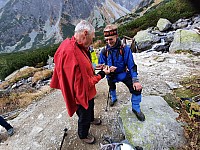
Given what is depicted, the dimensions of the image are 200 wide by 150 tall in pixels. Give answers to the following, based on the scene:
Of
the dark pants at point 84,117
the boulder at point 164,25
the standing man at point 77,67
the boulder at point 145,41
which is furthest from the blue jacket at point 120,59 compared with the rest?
the boulder at point 164,25

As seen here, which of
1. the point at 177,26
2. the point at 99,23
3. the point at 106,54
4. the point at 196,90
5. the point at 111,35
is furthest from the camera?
the point at 99,23

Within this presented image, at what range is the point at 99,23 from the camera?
182m

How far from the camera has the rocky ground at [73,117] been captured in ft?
14.8

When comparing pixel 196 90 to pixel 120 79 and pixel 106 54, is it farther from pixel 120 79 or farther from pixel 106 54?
pixel 106 54

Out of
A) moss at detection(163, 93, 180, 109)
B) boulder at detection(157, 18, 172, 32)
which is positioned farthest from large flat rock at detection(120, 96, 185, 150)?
boulder at detection(157, 18, 172, 32)

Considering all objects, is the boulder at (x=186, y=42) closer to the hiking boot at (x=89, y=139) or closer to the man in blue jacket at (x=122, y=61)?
the man in blue jacket at (x=122, y=61)

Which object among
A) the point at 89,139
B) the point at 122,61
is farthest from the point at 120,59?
the point at 89,139

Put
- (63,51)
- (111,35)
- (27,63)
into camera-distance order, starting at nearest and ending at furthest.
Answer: (63,51) < (111,35) < (27,63)

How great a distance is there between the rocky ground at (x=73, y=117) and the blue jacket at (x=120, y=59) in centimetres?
142

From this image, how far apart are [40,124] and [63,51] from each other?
3.18 meters

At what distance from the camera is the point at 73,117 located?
525 centimetres

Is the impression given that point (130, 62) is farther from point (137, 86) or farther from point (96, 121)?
point (96, 121)

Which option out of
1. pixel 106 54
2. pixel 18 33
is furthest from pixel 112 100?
pixel 18 33

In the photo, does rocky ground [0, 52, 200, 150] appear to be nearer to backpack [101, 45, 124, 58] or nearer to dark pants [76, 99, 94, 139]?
dark pants [76, 99, 94, 139]
